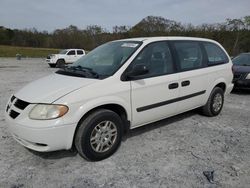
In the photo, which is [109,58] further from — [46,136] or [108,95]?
[46,136]

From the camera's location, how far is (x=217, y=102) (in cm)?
518

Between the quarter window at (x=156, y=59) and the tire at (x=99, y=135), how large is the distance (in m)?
0.90

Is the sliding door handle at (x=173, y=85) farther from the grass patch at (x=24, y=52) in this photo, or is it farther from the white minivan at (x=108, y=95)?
the grass patch at (x=24, y=52)

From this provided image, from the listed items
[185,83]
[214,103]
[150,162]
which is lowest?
[150,162]

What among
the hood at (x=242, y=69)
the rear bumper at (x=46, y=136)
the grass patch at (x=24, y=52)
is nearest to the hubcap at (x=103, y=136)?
the rear bumper at (x=46, y=136)

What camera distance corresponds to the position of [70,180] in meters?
2.79

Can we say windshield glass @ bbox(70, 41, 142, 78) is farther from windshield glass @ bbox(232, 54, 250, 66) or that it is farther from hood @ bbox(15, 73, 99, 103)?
windshield glass @ bbox(232, 54, 250, 66)

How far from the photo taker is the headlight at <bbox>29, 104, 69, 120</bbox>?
9.21 ft

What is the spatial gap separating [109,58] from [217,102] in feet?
9.23

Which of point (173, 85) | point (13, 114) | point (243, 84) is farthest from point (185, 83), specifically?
point (243, 84)

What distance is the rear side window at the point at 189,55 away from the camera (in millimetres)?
4175

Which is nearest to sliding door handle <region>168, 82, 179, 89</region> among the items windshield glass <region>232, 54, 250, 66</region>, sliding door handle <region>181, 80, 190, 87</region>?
sliding door handle <region>181, 80, 190, 87</region>

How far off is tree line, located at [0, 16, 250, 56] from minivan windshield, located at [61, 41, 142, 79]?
30.6m

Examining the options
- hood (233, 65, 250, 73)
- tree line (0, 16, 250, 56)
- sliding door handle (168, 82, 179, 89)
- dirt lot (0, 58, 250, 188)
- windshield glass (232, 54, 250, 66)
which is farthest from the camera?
tree line (0, 16, 250, 56)
